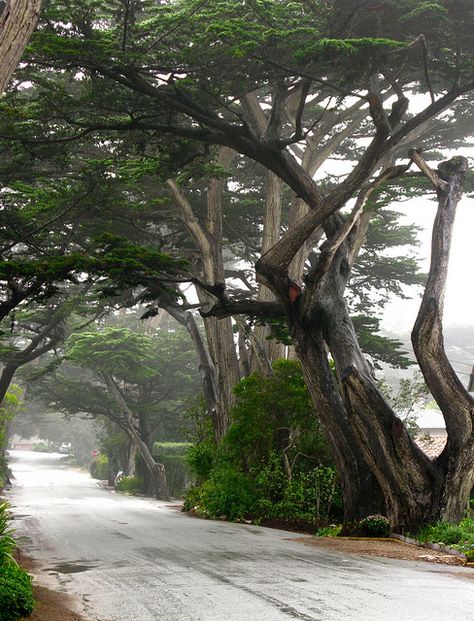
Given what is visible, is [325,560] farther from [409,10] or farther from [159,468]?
[159,468]

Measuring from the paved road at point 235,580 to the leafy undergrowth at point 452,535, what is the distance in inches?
58.9

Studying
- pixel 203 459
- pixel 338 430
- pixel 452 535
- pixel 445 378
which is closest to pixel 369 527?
pixel 338 430

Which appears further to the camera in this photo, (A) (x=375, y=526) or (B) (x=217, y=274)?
(B) (x=217, y=274)

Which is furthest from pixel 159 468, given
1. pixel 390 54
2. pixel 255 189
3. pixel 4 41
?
pixel 4 41

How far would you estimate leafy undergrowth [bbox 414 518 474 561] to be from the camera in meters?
12.4

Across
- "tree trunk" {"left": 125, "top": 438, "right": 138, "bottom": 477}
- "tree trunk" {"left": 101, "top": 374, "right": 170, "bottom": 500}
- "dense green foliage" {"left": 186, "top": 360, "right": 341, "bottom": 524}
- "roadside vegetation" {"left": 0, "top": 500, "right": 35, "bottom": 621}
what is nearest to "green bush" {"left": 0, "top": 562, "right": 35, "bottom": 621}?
"roadside vegetation" {"left": 0, "top": 500, "right": 35, "bottom": 621}

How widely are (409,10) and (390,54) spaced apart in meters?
1.23

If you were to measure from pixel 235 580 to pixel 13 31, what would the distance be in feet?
25.2

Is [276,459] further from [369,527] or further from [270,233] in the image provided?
[270,233]

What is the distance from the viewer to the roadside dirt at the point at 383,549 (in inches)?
467

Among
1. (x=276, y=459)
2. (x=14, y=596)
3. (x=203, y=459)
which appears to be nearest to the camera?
(x=14, y=596)

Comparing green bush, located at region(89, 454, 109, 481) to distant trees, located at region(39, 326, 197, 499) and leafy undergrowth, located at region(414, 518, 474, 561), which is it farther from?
leafy undergrowth, located at region(414, 518, 474, 561)

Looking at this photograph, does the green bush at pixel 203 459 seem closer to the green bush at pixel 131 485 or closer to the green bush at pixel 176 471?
the green bush at pixel 176 471

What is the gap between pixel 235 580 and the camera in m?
9.14
